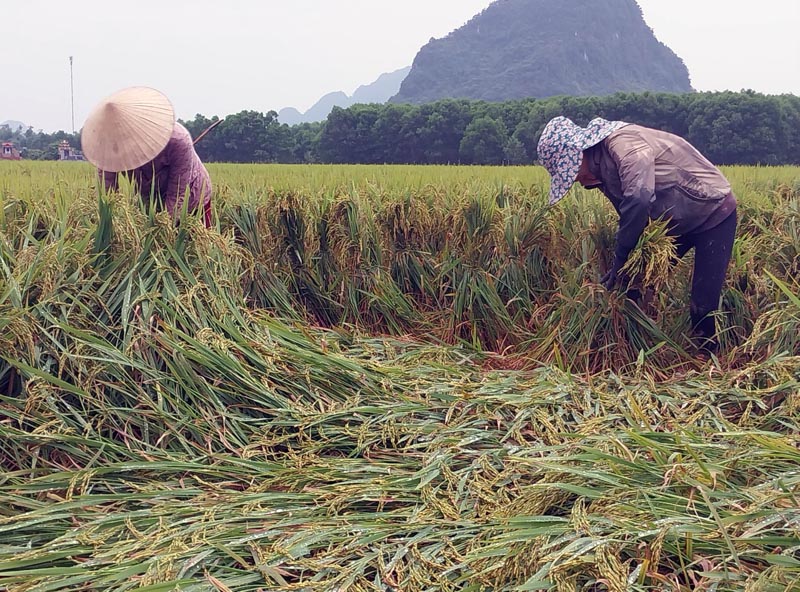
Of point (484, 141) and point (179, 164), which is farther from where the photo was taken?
point (484, 141)

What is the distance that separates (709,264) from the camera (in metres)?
3.30

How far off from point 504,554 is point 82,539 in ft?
3.75

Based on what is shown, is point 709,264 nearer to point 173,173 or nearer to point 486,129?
point 173,173

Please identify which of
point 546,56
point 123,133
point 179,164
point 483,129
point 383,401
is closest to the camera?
point 383,401

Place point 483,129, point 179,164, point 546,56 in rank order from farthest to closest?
point 546,56
point 483,129
point 179,164

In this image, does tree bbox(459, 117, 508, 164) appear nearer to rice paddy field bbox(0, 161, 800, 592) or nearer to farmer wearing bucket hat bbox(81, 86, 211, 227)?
rice paddy field bbox(0, 161, 800, 592)

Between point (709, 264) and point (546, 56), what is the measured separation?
12308cm

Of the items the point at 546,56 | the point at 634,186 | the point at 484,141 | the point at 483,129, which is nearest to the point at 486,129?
the point at 483,129

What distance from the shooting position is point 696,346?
3.50 m

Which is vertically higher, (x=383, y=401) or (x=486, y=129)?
(x=486, y=129)

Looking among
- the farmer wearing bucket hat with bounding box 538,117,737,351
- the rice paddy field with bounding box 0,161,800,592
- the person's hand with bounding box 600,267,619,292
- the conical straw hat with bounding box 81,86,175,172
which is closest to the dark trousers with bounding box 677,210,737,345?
the farmer wearing bucket hat with bounding box 538,117,737,351

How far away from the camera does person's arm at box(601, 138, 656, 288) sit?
9.68 feet

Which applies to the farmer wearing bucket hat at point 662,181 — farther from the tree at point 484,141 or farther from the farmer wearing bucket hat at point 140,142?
the tree at point 484,141

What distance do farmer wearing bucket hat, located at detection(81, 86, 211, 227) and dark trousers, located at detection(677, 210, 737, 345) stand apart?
8.20 ft
